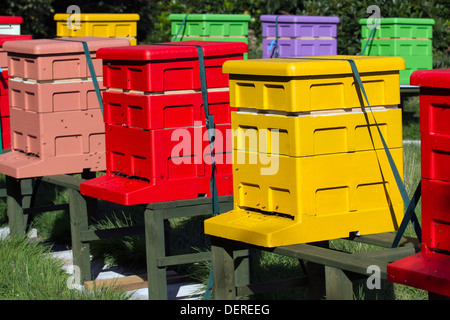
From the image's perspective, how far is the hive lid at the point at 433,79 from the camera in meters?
4.24

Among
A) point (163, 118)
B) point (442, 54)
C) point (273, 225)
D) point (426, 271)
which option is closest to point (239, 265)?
point (163, 118)

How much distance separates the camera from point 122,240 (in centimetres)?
809

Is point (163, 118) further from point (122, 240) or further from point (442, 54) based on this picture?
point (442, 54)

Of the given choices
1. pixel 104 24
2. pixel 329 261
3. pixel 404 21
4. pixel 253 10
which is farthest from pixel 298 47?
pixel 329 261

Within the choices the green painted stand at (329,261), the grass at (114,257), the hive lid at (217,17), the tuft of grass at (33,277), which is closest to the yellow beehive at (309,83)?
the green painted stand at (329,261)

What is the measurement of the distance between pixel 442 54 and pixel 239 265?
485 inches

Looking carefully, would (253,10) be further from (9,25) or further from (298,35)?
(9,25)

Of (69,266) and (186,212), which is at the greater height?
(186,212)

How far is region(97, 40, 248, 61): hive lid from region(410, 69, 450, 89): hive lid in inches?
83.4

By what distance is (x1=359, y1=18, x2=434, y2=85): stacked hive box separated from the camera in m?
15.1

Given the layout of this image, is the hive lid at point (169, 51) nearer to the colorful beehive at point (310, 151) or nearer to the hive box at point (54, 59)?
the hive box at point (54, 59)

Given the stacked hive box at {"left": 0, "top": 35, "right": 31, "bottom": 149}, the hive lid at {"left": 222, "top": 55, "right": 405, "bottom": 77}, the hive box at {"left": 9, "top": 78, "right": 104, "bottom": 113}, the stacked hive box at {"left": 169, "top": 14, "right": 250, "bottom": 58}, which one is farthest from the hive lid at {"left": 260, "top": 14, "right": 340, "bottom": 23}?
the hive lid at {"left": 222, "top": 55, "right": 405, "bottom": 77}

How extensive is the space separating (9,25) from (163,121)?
5.47m

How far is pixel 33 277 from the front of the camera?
6.64 metres
